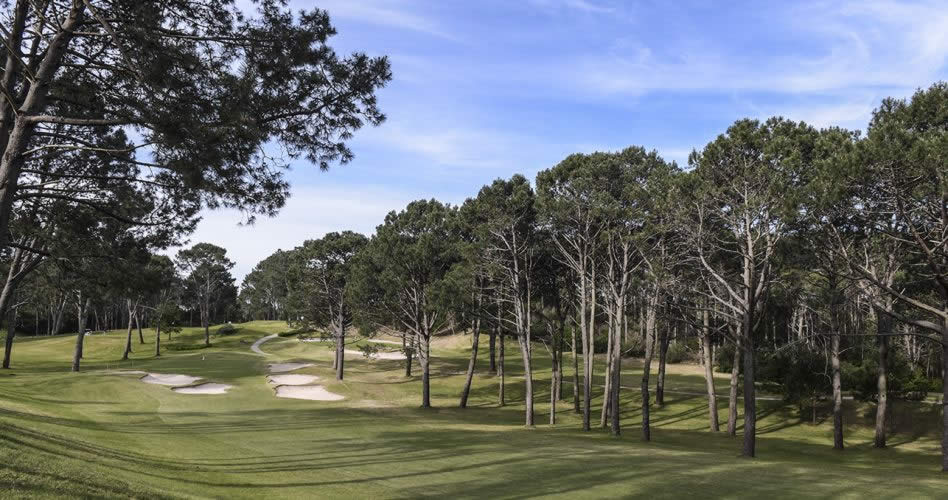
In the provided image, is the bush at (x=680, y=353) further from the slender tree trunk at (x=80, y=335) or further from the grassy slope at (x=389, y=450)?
the slender tree trunk at (x=80, y=335)

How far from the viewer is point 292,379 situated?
43.2 meters

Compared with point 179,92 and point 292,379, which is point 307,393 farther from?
point 179,92

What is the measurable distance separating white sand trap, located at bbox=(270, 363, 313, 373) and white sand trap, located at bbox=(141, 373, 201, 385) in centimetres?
782

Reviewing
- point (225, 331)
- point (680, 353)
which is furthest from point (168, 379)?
point (225, 331)

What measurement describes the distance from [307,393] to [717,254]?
26731 millimetres

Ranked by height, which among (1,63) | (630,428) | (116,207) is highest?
(1,63)

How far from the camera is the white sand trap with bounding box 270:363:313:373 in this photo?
47.8 meters

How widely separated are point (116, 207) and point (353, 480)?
9.99m

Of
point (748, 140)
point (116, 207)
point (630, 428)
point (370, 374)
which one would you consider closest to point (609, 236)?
point (748, 140)

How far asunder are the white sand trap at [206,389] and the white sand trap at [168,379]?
1.29m

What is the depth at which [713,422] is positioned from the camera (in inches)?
1241

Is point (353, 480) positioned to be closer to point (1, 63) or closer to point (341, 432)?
point (341, 432)

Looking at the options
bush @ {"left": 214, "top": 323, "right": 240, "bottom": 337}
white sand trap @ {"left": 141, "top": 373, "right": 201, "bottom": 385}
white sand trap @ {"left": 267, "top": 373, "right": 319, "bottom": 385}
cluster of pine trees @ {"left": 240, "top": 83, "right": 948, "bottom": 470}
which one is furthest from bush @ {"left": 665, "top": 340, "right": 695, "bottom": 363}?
bush @ {"left": 214, "top": 323, "right": 240, "bottom": 337}

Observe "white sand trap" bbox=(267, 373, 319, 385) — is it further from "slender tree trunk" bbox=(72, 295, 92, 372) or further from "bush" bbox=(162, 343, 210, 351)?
"bush" bbox=(162, 343, 210, 351)
